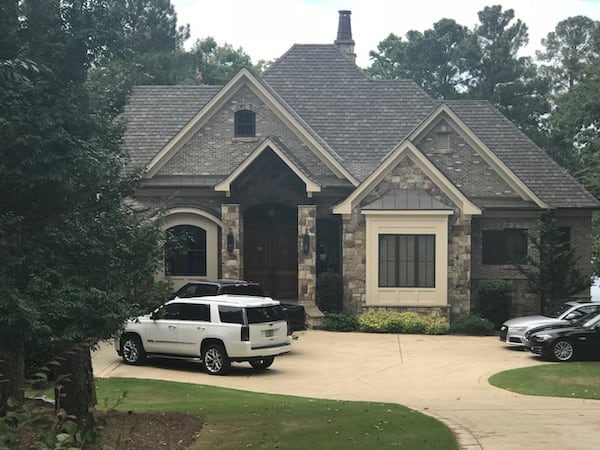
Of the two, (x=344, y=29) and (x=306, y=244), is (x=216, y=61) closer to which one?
(x=344, y=29)

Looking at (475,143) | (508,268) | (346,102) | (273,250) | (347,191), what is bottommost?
(508,268)

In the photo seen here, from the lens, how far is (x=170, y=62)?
57094 mm

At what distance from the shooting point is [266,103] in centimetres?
3059

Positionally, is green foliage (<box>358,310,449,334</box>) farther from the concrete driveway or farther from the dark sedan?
the dark sedan

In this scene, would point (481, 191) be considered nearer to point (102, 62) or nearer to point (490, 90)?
point (102, 62)

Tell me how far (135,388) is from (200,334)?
9.02 ft

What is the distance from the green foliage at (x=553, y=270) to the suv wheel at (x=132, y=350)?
14.8 m

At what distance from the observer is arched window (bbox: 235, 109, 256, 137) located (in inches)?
1211

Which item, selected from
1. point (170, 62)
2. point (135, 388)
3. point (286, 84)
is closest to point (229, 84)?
point (286, 84)

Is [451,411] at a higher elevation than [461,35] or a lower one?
lower

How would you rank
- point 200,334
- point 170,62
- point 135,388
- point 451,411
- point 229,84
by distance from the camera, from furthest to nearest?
1. point 170,62
2. point 229,84
3. point 200,334
4. point 135,388
5. point 451,411

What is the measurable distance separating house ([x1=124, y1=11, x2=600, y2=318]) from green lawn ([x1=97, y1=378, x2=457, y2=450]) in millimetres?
12932

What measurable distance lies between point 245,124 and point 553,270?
1206 cm

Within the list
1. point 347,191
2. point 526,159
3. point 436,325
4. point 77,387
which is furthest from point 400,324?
point 77,387
